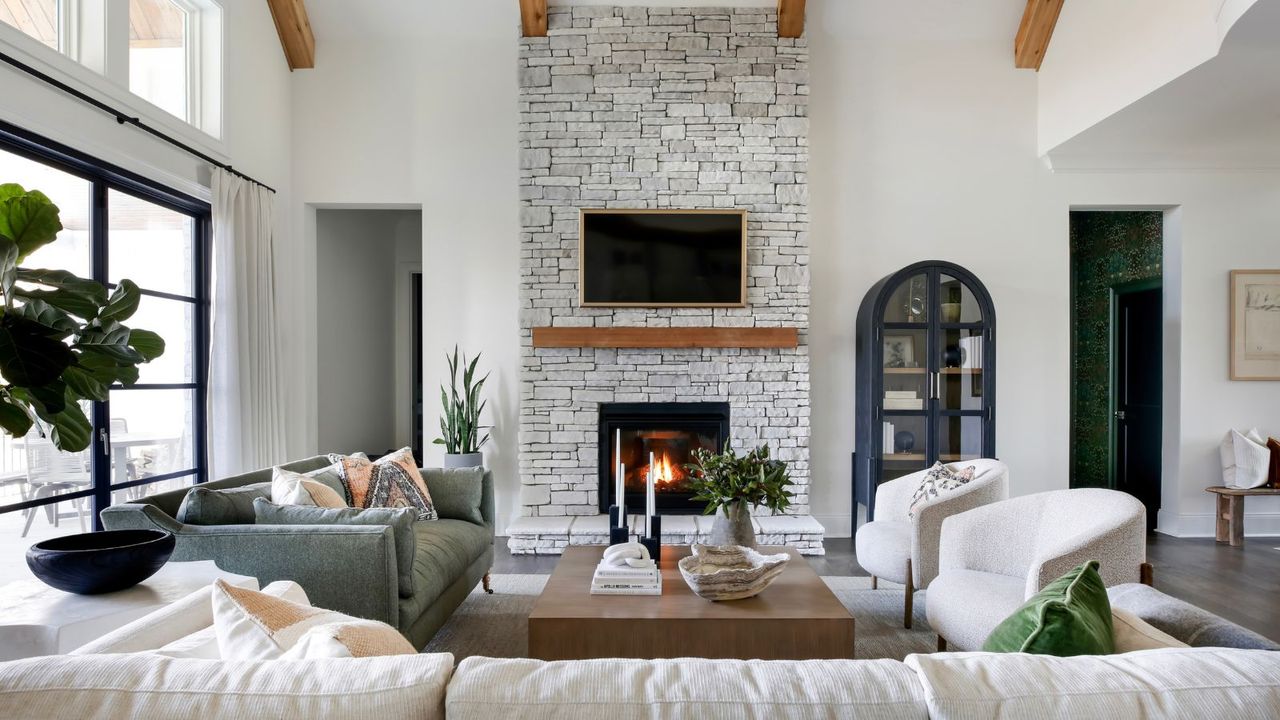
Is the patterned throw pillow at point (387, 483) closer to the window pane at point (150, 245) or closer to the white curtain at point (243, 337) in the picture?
the white curtain at point (243, 337)

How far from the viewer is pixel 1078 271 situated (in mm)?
6461

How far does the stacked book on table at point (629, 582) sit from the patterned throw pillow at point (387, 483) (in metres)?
1.16

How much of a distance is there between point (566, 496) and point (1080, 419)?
4602 millimetres

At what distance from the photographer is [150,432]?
3.89 metres

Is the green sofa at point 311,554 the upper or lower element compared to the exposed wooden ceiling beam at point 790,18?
lower

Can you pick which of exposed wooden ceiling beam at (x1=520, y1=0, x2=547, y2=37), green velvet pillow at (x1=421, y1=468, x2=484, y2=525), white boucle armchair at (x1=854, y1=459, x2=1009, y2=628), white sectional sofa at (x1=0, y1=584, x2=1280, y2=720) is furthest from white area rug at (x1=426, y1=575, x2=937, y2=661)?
exposed wooden ceiling beam at (x1=520, y1=0, x2=547, y2=37)

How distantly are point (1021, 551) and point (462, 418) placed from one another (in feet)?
11.0

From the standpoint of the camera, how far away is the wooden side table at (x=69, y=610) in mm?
1671

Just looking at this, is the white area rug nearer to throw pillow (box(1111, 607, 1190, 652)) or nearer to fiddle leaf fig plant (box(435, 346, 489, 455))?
fiddle leaf fig plant (box(435, 346, 489, 455))

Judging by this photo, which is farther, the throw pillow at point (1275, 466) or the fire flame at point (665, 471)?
the fire flame at point (665, 471)

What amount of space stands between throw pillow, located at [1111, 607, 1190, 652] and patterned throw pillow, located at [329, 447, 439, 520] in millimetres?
2702

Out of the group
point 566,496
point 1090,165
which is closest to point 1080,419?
point 1090,165

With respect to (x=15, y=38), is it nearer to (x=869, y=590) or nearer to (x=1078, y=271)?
(x=869, y=590)

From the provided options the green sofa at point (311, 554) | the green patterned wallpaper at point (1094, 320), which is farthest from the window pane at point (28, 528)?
the green patterned wallpaper at point (1094, 320)
